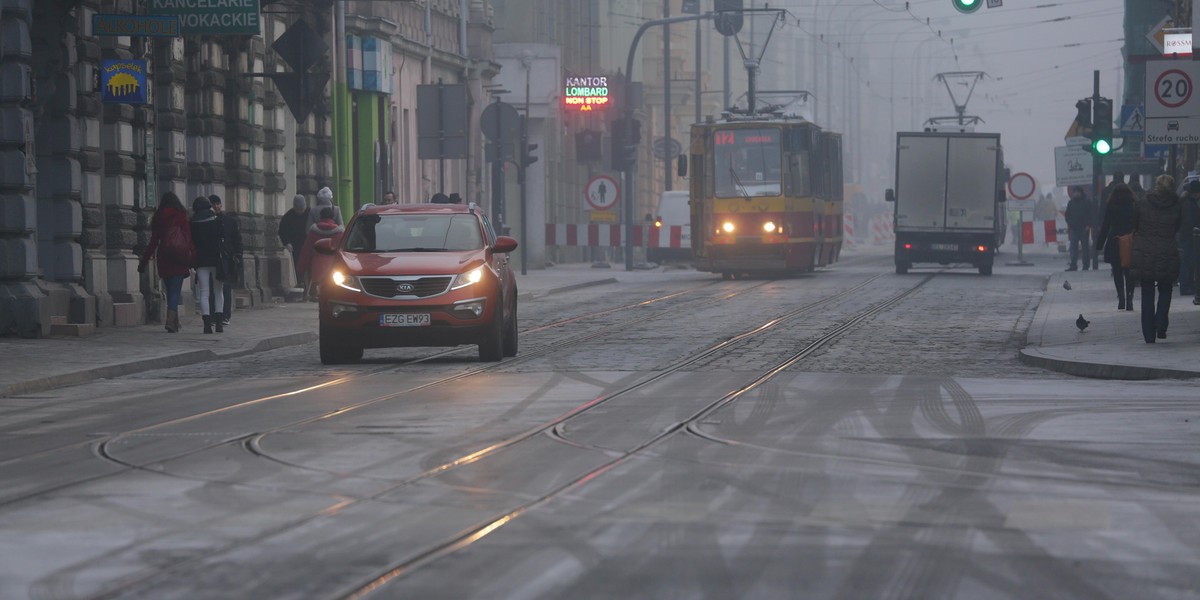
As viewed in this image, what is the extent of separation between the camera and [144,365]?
18938 millimetres

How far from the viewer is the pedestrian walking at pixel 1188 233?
24438 mm

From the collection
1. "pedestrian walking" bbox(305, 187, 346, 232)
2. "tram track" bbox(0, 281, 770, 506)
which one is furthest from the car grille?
"pedestrian walking" bbox(305, 187, 346, 232)

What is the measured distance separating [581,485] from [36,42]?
14881mm

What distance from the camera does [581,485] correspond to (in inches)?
385

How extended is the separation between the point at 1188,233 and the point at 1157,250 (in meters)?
6.87

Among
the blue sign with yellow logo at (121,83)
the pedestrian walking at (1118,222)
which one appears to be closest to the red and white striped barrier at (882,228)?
the pedestrian walking at (1118,222)

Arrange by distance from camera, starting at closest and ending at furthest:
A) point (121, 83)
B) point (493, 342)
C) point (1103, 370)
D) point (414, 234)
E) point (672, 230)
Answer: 1. point (1103, 370)
2. point (493, 342)
3. point (414, 234)
4. point (121, 83)
5. point (672, 230)

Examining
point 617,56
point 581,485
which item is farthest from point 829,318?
point 617,56

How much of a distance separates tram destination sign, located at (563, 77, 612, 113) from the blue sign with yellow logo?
33870 millimetres

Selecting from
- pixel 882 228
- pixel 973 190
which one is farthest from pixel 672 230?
pixel 882 228

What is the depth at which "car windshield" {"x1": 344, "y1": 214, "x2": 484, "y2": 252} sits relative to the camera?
19.2 meters

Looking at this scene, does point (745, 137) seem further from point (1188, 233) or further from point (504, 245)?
point (504, 245)

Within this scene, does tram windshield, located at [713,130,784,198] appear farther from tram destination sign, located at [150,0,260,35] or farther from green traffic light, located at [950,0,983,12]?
tram destination sign, located at [150,0,260,35]

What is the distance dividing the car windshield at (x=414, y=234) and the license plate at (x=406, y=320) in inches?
43.2
